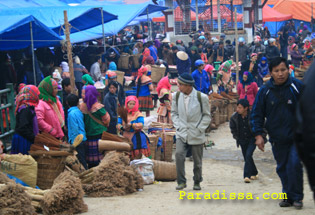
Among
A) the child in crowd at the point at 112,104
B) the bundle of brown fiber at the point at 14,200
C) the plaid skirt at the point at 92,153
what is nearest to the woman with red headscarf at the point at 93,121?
the plaid skirt at the point at 92,153

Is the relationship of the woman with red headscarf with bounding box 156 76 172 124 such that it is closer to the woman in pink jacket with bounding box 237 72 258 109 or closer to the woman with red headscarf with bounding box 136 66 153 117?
the woman with red headscarf with bounding box 136 66 153 117

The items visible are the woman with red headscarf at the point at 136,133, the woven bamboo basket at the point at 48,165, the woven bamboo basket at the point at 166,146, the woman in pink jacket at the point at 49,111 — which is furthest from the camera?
the woven bamboo basket at the point at 166,146

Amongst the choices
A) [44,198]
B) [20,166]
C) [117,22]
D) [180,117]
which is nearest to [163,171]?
[180,117]

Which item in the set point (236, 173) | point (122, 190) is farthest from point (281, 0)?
point (122, 190)

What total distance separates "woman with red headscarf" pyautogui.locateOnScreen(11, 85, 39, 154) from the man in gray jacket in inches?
75.0

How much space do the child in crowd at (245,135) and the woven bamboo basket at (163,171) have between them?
1136mm

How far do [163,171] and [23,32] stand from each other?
21.3ft

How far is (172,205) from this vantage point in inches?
253

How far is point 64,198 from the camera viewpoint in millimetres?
5895

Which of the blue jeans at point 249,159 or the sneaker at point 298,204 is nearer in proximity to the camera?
the sneaker at point 298,204

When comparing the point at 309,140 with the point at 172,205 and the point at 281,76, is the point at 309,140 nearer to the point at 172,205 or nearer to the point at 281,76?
the point at 281,76

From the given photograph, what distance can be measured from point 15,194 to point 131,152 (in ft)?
9.59

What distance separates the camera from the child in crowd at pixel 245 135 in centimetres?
812

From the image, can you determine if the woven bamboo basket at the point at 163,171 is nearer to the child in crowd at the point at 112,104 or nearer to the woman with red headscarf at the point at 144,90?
the child in crowd at the point at 112,104
